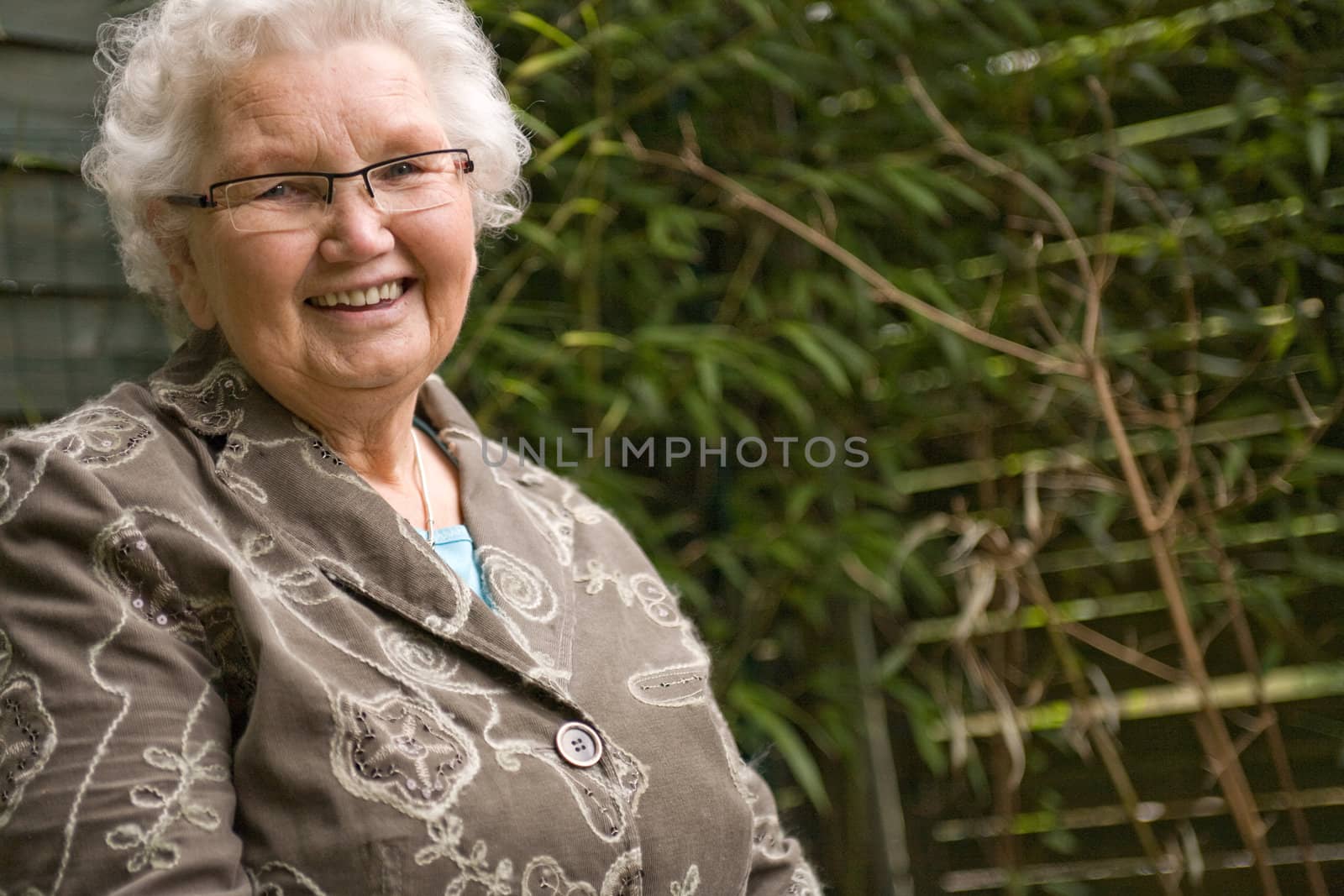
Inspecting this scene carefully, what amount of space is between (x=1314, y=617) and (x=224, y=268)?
81.7 inches

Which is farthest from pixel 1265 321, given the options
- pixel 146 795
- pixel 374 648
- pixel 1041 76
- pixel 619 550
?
pixel 146 795

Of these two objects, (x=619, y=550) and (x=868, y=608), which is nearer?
(x=619, y=550)

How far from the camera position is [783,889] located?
5.53 ft

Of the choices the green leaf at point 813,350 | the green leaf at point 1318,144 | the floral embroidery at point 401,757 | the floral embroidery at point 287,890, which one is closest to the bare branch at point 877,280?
the green leaf at point 813,350

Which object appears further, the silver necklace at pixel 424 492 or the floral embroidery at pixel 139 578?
the silver necklace at pixel 424 492

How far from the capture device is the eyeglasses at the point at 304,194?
141 centimetres

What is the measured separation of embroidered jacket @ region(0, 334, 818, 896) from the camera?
1.13 metres

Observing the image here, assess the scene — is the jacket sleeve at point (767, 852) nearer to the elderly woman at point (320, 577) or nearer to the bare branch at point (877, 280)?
the elderly woman at point (320, 577)

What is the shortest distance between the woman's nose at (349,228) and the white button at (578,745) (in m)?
0.56

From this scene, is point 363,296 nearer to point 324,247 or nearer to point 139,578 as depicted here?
point 324,247

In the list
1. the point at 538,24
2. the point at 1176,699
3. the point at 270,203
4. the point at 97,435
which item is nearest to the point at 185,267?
the point at 270,203

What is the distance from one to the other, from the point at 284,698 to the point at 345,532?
0.24 metres

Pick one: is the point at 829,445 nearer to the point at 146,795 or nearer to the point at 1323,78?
the point at 1323,78

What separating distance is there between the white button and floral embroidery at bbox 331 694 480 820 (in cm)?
10
